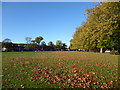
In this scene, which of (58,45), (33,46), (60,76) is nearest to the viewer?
(60,76)

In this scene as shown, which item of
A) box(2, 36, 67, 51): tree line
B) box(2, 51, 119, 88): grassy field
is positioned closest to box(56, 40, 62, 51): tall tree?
box(2, 36, 67, 51): tree line

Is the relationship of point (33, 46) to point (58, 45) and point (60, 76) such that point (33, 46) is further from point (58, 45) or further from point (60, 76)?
point (60, 76)

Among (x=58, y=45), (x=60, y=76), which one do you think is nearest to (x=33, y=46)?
(x=58, y=45)

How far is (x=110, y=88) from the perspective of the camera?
13.8ft

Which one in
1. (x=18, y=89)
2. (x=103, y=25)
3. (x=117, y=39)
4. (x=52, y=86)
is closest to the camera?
(x=18, y=89)

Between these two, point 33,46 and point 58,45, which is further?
→ point 58,45

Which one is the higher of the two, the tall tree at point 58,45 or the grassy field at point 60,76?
the tall tree at point 58,45

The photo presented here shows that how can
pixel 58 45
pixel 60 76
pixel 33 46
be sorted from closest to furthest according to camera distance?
pixel 60 76, pixel 33 46, pixel 58 45

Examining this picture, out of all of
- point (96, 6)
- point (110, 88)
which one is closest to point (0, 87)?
point (110, 88)

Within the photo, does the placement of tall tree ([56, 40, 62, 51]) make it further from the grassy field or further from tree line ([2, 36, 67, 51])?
the grassy field

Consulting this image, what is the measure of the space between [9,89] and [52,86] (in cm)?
173

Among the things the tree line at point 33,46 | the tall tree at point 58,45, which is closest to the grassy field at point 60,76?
the tree line at point 33,46

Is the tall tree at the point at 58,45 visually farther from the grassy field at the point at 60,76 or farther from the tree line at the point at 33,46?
the grassy field at the point at 60,76

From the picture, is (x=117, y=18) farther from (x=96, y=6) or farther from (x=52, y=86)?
(x=52, y=86)
